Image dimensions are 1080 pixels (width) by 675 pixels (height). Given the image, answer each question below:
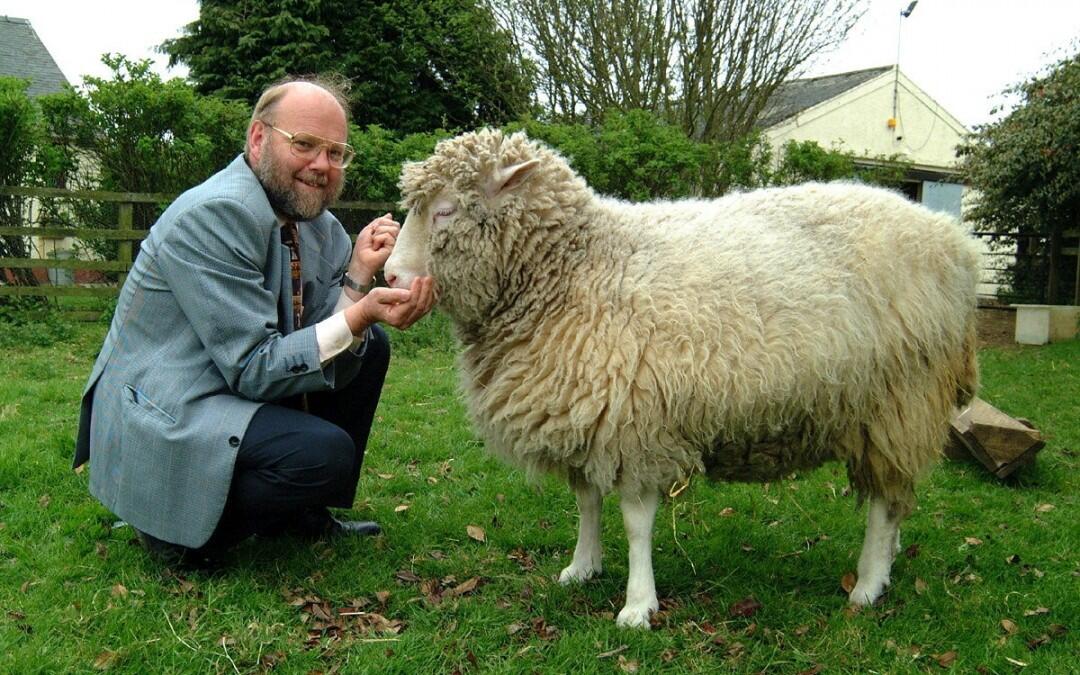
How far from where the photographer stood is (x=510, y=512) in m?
4.11

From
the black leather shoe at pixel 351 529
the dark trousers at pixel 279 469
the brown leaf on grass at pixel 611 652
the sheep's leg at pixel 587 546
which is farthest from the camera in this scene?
the black leather shoe at pixel 351 529

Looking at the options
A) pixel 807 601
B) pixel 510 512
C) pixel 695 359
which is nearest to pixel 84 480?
pixel 510 512

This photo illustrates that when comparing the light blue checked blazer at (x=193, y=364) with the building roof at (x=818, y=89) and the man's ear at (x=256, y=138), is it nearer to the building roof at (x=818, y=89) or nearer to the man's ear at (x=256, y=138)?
the man's ear at (x=256, y=138)

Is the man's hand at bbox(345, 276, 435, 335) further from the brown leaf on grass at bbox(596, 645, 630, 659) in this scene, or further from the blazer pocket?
the brown leaf on grass at bbox(596, 645, 630, 659)

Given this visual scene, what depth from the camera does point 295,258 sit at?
3449mm

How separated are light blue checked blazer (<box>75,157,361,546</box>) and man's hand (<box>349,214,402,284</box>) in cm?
30

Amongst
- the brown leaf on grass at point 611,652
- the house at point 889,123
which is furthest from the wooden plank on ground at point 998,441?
the house at point 889,123

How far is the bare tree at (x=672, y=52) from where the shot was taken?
12281 mm

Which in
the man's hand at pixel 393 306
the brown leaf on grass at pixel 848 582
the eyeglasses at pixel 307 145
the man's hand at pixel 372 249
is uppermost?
the eyeglasses at pixel 307 145

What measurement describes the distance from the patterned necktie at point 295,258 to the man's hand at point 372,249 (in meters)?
0.22

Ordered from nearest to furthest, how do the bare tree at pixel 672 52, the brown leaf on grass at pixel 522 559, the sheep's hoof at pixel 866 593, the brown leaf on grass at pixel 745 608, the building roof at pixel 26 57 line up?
the brown leaf on grass at pixel 745 608, the sheep's hoof at pixel 866 593, the brown leaf on grass at pixel 522 559, the bare tree at pixel 672 52, the building roof at pixel 26 57

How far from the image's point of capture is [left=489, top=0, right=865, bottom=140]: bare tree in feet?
40.3

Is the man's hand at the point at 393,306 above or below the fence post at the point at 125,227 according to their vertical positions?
below

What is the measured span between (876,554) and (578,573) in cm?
109
